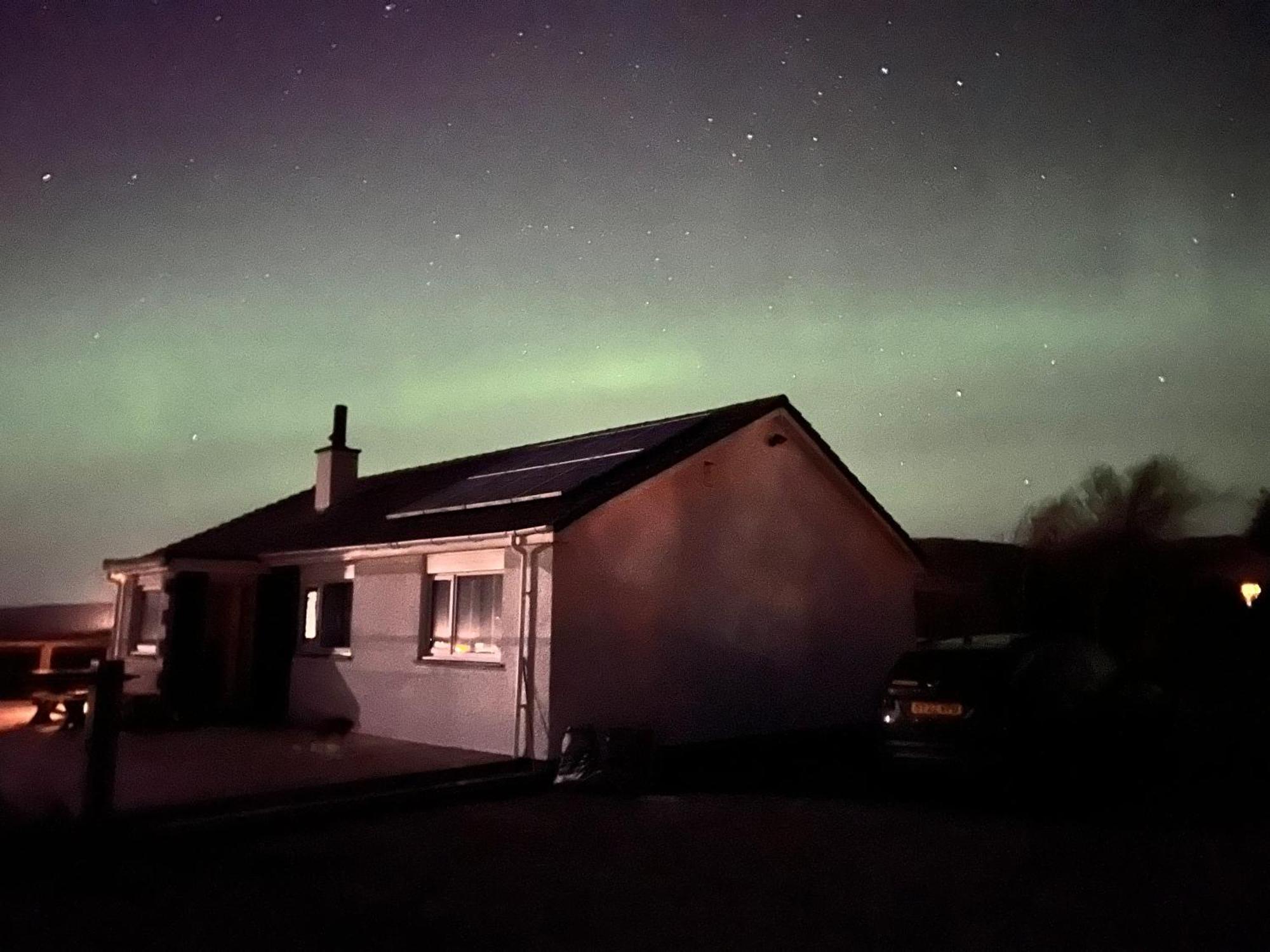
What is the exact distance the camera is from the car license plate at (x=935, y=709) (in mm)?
10477

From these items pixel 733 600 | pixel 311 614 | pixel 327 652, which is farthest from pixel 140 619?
pixel 733 600

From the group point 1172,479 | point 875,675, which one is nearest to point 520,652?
point 875,675

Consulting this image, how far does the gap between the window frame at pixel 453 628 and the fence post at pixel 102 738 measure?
481cm

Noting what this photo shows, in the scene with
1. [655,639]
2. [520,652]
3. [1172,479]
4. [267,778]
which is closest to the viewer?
[267,778]

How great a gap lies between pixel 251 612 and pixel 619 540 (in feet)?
26.8

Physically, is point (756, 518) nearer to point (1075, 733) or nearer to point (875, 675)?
point (875, 675)

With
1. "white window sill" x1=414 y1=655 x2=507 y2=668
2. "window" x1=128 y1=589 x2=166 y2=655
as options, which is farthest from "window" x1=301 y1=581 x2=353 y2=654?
"window" x1=128 y1=589 x2=166 y2=655

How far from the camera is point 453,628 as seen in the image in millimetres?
13883

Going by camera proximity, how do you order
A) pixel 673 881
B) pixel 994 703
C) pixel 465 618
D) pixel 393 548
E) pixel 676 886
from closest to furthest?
1. pixel 676 886
2. pixel 673 881
3. pixel 994 703
4. pixel 465 618
5. pixel 393 548

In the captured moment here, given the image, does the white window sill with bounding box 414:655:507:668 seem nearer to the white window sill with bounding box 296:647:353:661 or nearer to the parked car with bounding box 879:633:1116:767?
the white window sill with bounding box 296:647:353:661

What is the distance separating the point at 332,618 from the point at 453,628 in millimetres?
3400

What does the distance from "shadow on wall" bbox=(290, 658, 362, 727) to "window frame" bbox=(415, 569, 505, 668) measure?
1985 mm

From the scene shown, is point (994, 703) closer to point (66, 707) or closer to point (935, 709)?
point (935, 709)

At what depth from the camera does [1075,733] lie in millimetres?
10883
